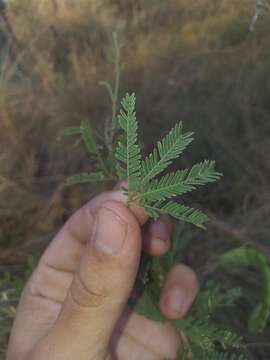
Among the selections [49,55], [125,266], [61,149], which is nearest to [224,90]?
[61,149]

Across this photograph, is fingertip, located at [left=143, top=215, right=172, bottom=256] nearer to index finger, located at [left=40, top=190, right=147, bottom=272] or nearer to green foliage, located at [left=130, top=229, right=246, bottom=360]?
green foliage, located at [left=130, top=229, right=246, bottom=360]

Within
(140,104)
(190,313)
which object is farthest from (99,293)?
(140,104)

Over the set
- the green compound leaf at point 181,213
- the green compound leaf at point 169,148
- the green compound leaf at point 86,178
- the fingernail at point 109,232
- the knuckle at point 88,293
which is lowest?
the knuckle at point 88,293

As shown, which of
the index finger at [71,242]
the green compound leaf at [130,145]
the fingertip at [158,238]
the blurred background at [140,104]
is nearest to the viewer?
the green compound leaf at [130,145]

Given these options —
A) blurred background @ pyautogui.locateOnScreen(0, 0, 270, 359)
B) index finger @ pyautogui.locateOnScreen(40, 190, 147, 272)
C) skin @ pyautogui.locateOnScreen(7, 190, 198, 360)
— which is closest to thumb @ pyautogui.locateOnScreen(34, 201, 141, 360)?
skin @ pyautogui.locateOnScreen(7, 190, 198, 360)

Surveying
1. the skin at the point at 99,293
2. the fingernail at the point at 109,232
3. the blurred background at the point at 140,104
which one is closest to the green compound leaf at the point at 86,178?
the skin at the point at 99,293

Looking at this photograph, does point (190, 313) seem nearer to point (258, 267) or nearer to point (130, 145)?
point (258, 267)

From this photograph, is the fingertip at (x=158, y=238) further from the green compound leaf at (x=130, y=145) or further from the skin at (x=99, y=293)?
the green compound leaf at (x=130, y=145)
